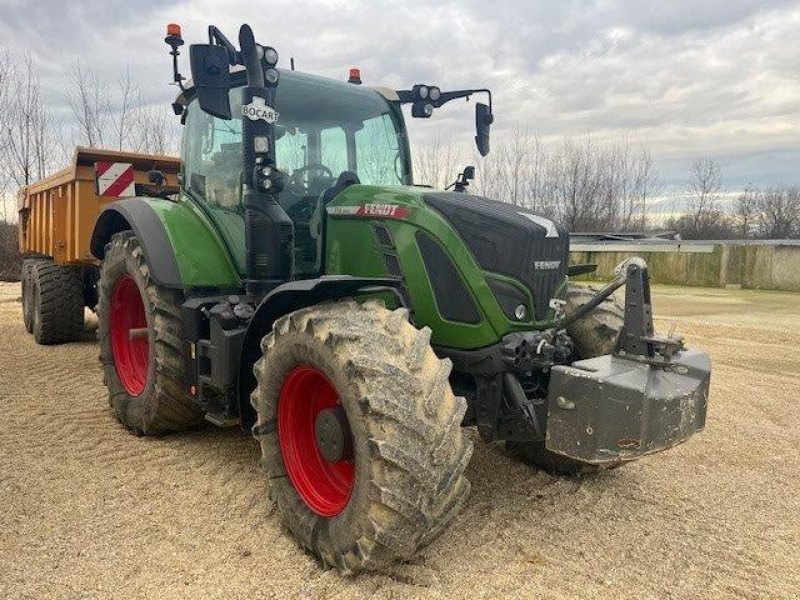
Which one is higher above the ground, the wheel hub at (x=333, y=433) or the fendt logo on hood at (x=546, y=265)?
the fendt logo on hood at (x=546, y=265)

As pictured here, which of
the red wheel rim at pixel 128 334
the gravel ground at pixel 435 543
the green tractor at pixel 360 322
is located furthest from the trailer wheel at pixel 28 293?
the green tractor at pixel 360 322

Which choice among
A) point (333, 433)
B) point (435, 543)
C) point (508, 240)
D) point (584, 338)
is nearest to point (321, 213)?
point (508, 240)

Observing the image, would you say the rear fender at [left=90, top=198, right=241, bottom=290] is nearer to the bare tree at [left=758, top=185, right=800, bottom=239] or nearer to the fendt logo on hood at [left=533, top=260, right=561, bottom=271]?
the fendt logo on hood at [left=533, top=260, right=561, bottom=271]

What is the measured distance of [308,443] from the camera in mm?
3455

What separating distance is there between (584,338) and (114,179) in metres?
5.52

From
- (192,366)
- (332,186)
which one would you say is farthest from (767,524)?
(192,366)

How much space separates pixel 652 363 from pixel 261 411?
1.85 metres

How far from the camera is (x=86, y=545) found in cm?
322

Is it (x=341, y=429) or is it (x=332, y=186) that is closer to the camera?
(x=341, y=429)

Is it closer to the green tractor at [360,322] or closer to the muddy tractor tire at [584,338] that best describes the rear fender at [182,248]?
the green tractor at [360,322]

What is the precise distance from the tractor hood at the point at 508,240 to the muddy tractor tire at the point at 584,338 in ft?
1.63

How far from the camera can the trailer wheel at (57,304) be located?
818cm

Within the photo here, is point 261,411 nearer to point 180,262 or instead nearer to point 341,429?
point 341,429

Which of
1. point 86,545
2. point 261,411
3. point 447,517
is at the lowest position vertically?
point 86,545
